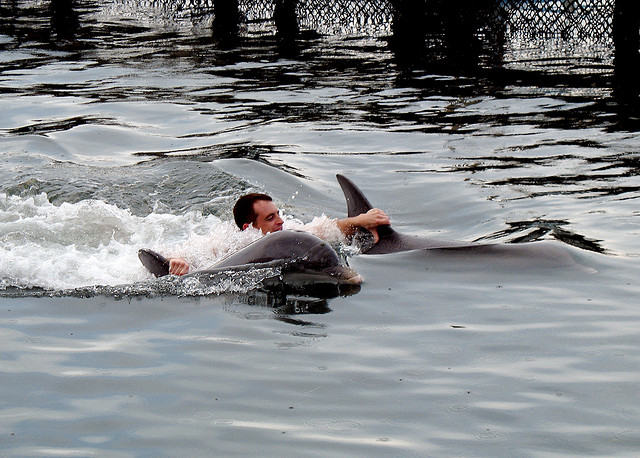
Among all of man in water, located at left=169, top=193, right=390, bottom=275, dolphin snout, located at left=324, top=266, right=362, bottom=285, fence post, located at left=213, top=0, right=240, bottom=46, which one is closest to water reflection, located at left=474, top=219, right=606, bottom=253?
man in water, located at left=169, top=193, right=390, bottom=275

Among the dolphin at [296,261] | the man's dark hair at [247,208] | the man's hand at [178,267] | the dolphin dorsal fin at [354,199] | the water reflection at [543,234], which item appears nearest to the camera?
the dolphin at [296,261]

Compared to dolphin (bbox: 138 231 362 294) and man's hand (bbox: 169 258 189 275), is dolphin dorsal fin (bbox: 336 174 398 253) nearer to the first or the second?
dolphin (bbox: 138 231 362 294)

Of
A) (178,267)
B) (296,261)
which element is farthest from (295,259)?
(178,267)

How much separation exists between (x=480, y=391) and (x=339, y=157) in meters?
7.42

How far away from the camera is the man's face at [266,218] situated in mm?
7984

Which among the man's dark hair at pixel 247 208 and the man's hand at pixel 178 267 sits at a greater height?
the man's dark hair at pixel 247 208

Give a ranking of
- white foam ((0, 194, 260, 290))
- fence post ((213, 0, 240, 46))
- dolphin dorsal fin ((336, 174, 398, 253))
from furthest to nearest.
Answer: fence post ((213, 0, 240, 46))
dolphin dorsal fin ((336, 174, 398, 253))
white foam ((0, 194, 260, 290))

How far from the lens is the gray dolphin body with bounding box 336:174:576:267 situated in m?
7.21

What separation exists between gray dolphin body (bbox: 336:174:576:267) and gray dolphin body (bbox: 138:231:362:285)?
0.91 metres

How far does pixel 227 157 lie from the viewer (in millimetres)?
12078

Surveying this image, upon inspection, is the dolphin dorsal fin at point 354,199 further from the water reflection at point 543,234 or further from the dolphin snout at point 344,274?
the dolphin snout at point 344,274

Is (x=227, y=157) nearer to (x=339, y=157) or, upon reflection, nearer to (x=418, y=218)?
(x=339, y=157)

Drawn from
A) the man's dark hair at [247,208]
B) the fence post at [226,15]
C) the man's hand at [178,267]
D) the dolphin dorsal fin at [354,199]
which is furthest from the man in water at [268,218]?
the fence post at [226,15]

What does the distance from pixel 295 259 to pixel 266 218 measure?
1.27m
